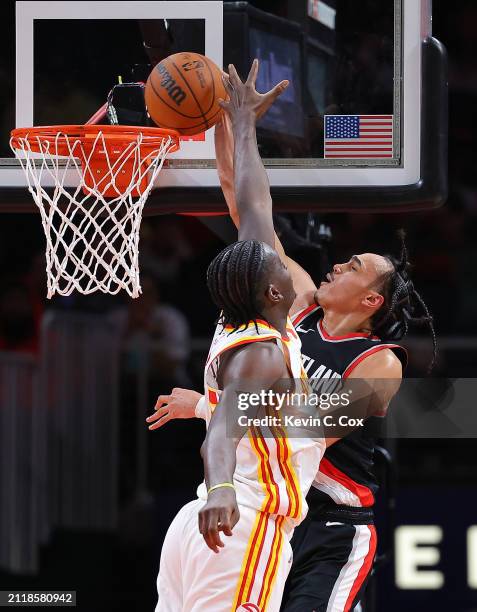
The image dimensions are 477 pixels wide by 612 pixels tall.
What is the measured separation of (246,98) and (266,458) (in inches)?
47.4

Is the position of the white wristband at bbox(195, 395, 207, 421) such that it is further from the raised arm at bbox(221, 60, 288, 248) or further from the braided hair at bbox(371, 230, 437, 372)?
the braided hair at bbox(371, 230, 437, 372)

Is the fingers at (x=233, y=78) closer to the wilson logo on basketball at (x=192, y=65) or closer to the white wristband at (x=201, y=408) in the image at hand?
the wilson logo on basketball at (x=192, y=65)

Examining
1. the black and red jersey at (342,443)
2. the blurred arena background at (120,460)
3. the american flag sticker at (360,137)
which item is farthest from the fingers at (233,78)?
the blurred arena background at (120,460)

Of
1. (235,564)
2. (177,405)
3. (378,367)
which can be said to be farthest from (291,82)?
(235,564)

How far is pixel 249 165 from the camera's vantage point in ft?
12.2

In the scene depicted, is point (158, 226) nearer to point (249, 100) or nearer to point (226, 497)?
point (249, 100)

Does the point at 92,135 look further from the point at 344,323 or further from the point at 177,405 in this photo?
the point at 344,323

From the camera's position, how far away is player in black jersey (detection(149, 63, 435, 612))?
397cm

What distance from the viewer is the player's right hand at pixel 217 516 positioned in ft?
9.51

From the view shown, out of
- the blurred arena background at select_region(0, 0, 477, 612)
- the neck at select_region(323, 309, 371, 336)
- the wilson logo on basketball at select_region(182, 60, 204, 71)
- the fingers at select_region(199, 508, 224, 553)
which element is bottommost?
the blurred arena background at select_region(0, 0, 477, 612)

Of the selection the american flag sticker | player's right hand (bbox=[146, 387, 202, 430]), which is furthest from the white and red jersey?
the american flag sticker

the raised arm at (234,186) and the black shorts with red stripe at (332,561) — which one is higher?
the raised arm at (234,186)

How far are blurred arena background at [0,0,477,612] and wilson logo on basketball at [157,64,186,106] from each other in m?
2.91

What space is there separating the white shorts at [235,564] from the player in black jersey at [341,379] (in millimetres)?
538
